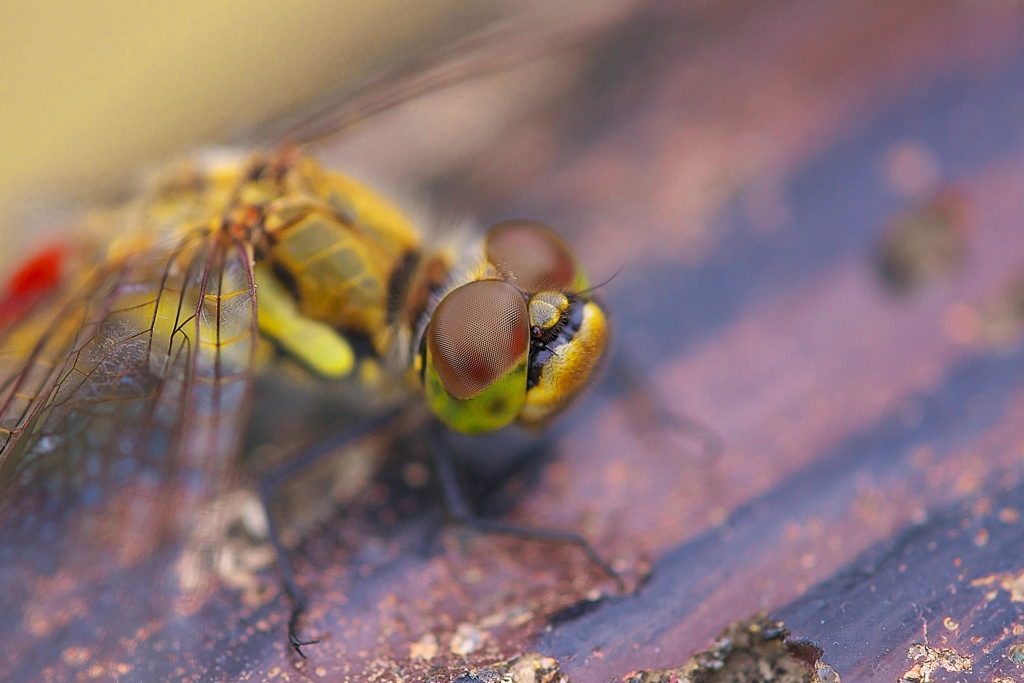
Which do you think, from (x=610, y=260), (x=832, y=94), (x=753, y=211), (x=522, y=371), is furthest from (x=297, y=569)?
(x=832, y=94)

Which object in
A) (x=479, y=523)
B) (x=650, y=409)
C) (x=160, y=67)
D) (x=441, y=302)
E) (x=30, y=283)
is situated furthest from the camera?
(x=160, y=67)

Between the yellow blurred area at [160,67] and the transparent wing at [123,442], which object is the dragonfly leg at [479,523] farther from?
the yellow blurred area at [160,67]

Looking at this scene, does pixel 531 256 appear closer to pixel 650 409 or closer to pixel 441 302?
pixel 441 302

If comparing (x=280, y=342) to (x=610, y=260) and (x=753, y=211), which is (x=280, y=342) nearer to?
(x=610, y=260)

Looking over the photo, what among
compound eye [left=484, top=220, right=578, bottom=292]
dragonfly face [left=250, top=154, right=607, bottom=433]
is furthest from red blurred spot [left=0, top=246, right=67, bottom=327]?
compound eye [left=484, top=220, right=578, bottom=292]

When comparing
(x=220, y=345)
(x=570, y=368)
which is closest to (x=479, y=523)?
(x=570, y=368)

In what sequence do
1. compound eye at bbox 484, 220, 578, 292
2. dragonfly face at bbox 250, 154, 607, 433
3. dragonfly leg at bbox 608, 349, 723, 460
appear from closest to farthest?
1. dragonfly face at bbox 250, 154, 607, 433
2. compound eye at bbox 484, 220, 578, 292
3. dragonfly leg at bbox 608, 349, 723, 460

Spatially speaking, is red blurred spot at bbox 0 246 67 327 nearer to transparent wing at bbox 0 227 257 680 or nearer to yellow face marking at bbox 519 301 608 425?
transparent wing at bbox 0 227 257 680
